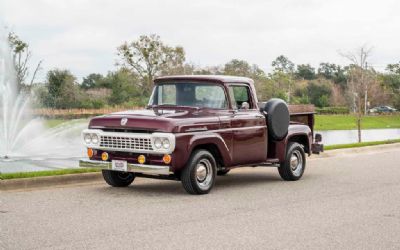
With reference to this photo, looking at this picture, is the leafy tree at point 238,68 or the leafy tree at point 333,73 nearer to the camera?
the leafy tree at point 238,68

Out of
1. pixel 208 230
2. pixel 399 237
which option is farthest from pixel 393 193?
pixel 208 230

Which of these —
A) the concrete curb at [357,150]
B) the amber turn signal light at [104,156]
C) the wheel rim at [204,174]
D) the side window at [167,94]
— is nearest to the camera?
the wheel rim at [204,174]

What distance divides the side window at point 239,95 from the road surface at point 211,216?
155cm

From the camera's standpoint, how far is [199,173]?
35.7 feet

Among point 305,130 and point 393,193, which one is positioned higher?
Answer: point 305,130

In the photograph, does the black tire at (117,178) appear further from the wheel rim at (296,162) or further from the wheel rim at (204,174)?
the wheel rim at (296,162)

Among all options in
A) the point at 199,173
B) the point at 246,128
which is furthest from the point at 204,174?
the point at 246,128

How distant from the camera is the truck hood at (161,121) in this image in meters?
10.3

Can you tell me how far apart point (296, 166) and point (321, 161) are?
172 inches

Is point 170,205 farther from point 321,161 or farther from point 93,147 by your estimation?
point 321,161

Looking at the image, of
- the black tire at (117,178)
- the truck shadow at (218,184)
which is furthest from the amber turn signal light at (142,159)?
the black tire at (117,178)

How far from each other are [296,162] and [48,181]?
5014mm

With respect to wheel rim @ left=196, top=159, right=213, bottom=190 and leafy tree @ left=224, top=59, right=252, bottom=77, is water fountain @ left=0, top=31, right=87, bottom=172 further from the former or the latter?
leafy tree @ left=224, top=59, right=252, bottom=77

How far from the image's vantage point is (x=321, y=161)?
1770 centimetres
